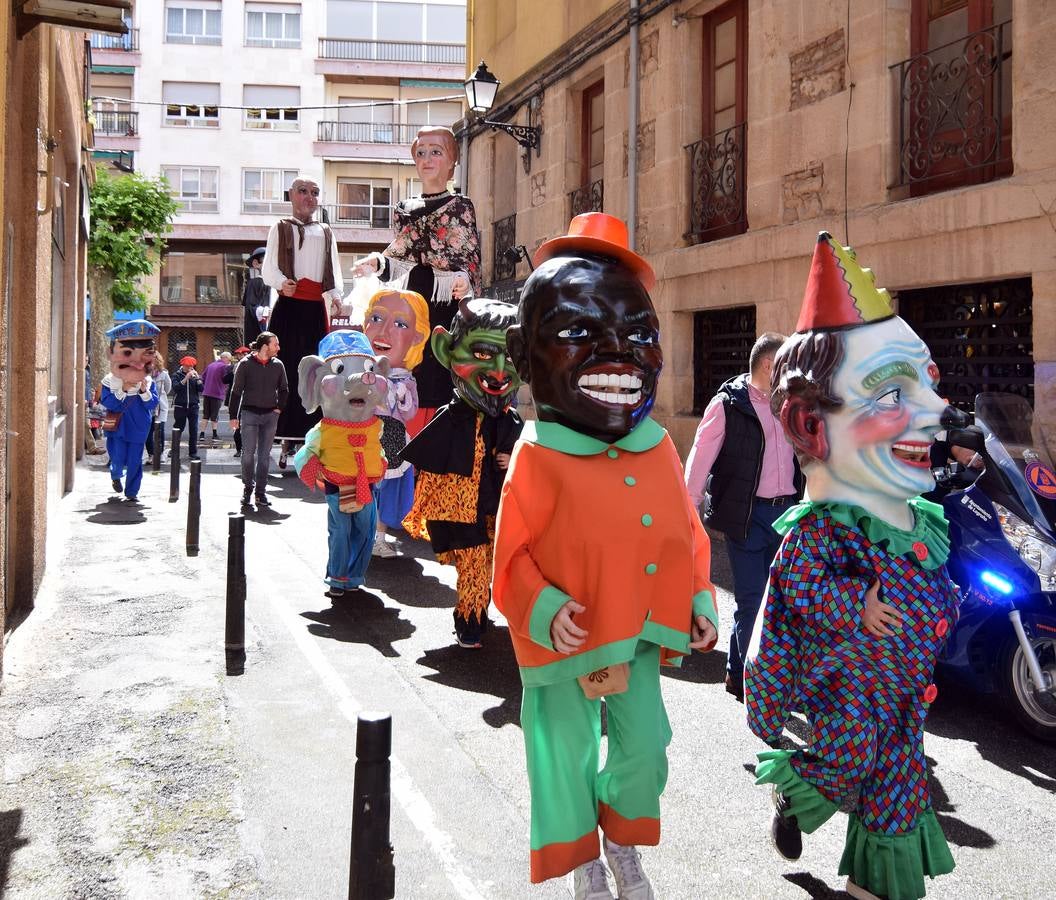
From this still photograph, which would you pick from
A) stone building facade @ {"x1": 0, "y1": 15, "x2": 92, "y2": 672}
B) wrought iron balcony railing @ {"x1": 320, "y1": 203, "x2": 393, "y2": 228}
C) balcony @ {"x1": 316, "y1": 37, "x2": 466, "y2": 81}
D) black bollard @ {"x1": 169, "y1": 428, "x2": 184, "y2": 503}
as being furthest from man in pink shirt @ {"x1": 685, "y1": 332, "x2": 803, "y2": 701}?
balcony @ {"x1": 316, "y1": 37, "x2": 466, "y2": 81}

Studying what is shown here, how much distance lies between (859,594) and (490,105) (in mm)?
13846

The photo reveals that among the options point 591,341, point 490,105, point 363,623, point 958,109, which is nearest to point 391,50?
point 490,105

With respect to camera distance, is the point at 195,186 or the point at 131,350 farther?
the point at 195,186

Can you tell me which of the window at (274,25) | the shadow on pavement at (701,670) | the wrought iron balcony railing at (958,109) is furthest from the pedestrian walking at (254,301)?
the window at (274,25)

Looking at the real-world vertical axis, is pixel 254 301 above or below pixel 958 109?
below

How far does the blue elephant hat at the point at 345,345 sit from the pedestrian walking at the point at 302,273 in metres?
2.50

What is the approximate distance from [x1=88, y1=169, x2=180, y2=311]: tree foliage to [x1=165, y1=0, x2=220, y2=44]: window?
816 inches

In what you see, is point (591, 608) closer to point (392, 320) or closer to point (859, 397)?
point (859, 397)

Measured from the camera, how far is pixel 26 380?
22.1ft

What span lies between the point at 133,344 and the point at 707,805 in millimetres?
9121

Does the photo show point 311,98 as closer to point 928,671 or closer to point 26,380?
point 26,380

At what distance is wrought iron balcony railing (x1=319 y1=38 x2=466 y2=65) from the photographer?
149ft

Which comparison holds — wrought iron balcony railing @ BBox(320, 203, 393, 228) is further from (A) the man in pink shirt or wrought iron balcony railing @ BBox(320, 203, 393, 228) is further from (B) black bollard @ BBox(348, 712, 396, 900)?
(B) black bollard @ BBox(348, 712, 396, 900)

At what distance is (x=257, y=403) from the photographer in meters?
11.6
